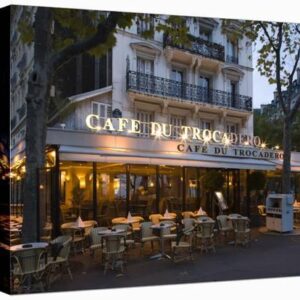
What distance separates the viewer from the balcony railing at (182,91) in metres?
11.3

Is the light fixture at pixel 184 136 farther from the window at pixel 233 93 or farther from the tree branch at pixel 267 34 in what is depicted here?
the tree branch at pixel 267 34

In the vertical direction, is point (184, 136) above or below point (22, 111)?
below

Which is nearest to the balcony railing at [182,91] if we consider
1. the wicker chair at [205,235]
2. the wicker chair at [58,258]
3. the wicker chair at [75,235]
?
the wicker chair at [205,235]

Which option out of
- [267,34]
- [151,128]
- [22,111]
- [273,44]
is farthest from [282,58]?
[22,111]

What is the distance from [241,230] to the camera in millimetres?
12609

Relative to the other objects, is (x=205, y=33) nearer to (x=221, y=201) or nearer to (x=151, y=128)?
(x=151, y=128)

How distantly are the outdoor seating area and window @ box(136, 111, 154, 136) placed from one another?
6.89 ft

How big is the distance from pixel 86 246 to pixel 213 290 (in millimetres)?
3909

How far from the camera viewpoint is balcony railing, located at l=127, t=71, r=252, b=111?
11305 millimetres

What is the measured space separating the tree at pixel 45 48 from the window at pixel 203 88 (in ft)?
9.71

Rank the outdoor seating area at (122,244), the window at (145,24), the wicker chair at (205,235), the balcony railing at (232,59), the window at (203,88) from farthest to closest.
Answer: the balcony railing at (232,59) < the window at (203,88) < the wicker chair at (205,235) < the window at (145,24) < the outdoor seating area at (122,244)

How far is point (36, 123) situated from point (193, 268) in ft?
14.1

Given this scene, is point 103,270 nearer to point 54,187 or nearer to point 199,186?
point 54,187

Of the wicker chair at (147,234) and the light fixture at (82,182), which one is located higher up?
the light fixture at (82,182)
